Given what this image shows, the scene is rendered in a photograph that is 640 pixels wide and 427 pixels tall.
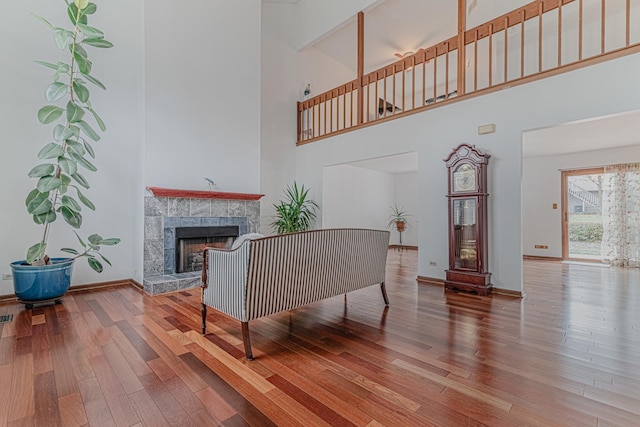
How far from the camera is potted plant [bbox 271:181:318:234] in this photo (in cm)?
593

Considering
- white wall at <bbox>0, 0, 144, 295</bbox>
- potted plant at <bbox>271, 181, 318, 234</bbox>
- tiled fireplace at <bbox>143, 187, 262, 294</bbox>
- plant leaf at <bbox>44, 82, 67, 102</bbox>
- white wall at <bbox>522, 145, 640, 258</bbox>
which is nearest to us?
plant leaf at <bbox>44, 82, 67, 102</bbox>

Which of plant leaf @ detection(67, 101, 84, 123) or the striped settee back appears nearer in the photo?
the striped settee back

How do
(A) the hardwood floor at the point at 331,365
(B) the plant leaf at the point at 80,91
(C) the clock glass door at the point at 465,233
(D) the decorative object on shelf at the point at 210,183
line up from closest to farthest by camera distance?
1. (A) the hardwood floor at the point at 331,365
2. (B) the plant leaf at the point at 80,91
3. (C) the clock glass door at the point at 465,233
4. (D) the decorative object on shelf at the point at 210,183

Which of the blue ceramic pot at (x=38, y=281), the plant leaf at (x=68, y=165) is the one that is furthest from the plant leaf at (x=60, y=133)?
the blue ceramic pot at (x=38, y=281)

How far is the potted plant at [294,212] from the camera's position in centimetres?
593

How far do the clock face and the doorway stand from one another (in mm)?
4605

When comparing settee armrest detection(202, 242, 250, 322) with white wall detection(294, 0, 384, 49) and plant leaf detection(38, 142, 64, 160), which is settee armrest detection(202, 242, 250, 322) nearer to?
plant leaf detection(38, 142, 64, 160)

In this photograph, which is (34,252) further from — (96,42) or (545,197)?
(545,197)

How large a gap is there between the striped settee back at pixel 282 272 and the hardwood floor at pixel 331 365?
34 cm

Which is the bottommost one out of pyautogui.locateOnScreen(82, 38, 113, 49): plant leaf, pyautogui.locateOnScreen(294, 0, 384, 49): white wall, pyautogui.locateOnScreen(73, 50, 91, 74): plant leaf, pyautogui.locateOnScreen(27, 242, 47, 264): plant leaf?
pyautogui.locateOnScreen(27, 242, 47, 264): plant leaf

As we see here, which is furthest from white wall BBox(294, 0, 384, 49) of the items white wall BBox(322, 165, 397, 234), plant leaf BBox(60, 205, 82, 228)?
plant leaf BBox(60, 205, 82, 228)

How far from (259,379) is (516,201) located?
3.58 metres

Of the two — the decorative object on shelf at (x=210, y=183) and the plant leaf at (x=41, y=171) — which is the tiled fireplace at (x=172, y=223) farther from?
the plant leaf at (x=41, y=171)

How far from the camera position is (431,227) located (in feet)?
14.9
